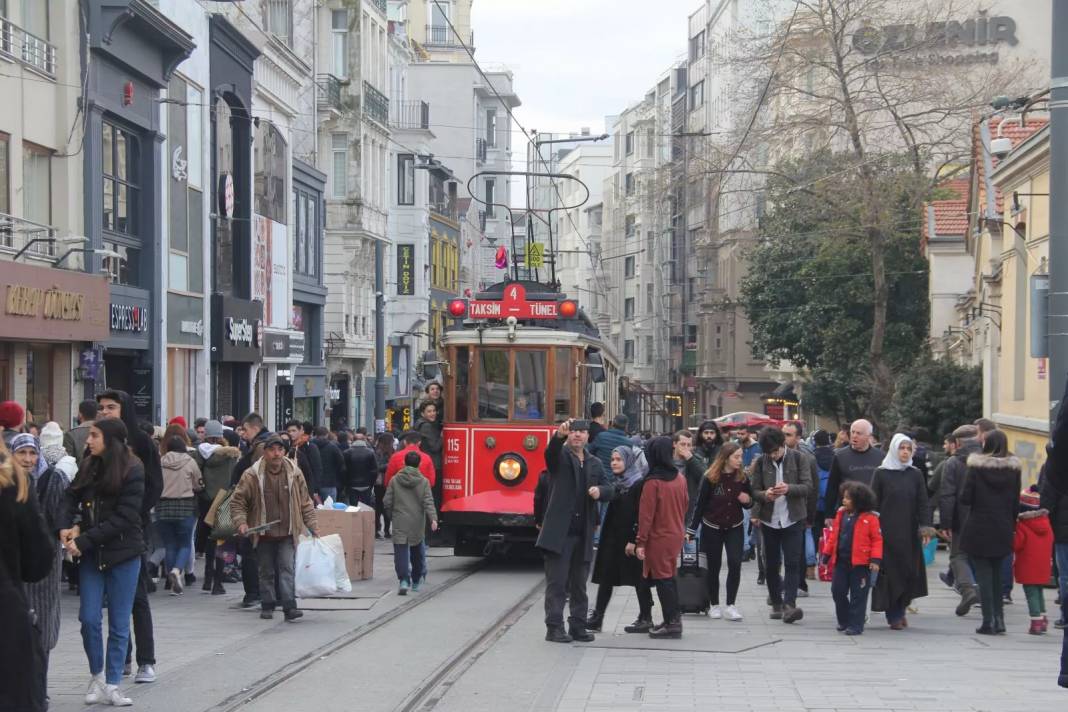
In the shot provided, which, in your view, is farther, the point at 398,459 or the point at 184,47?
the point at 184,47

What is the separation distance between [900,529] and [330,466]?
10845 millimetres

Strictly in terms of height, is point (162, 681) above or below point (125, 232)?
below

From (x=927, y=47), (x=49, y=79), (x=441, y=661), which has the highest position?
(x=927, y=47)

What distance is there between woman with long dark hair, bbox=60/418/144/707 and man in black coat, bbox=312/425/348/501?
480 inches

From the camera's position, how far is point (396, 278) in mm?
58062

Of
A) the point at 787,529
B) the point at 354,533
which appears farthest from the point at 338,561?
the point at 787,529

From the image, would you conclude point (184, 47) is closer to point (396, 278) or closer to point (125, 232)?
point (125, 232)

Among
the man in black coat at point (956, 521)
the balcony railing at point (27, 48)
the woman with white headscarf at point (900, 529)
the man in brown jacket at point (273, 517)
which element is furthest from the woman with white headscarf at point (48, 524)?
the balcony railing at point (27, 48)

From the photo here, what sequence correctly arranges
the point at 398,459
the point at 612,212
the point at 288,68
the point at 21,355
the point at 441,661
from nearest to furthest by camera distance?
1. the point at 441,661
2. the point at 398,459
3. the point at 21,355
4. the point at 288,68
5. the point at 612,212

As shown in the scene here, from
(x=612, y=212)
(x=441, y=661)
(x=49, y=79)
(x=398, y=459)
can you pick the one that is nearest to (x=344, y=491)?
(x=398, y=459)

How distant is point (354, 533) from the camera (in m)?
17.5

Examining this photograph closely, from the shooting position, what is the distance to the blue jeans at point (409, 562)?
53.0ft

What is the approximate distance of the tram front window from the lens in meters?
19.5

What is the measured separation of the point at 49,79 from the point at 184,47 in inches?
171
